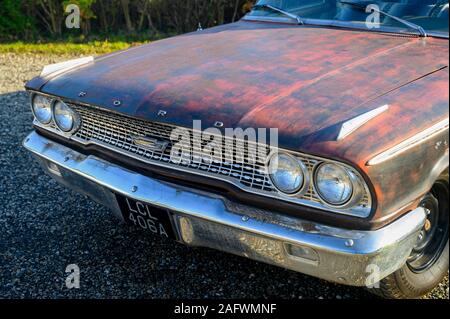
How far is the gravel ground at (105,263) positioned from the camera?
287cm

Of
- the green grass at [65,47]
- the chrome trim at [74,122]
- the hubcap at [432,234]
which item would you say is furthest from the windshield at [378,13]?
the green grass at [65,47]

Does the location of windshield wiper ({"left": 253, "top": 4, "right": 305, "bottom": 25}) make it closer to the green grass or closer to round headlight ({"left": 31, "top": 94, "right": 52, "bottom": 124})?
round headlight ({"left": 31, "top": 94, "right": 52, "bottom": 124})

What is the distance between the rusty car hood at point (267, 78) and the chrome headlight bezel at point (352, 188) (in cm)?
12

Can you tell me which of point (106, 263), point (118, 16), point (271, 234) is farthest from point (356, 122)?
point (118, 16)

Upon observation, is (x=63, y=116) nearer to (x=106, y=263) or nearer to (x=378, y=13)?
(x=106, y=263)

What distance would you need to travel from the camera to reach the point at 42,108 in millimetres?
3096

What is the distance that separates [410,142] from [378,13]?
1330 millimetres

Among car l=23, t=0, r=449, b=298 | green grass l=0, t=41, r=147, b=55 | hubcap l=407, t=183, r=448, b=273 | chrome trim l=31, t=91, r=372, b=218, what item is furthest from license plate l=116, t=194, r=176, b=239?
green grass l=0, t=41, r=147, b=55

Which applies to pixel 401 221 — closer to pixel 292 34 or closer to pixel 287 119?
pixel 287 119

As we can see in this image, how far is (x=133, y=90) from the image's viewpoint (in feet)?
8.62

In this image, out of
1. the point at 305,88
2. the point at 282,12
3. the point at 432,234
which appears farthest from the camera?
the point at 282,12

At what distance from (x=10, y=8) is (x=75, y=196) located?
5.86 m

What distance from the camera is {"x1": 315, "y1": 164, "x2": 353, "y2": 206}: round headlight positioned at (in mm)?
2076
